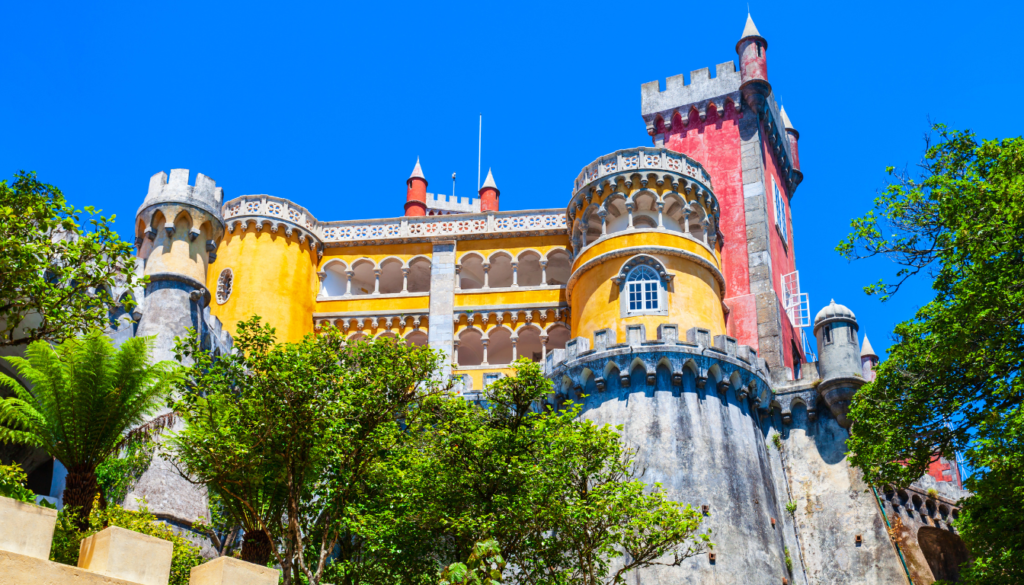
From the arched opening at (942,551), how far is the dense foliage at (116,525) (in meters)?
24.3

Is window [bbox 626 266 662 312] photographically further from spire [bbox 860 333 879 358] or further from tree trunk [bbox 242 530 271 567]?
spire [bbox 860 333 879 358]

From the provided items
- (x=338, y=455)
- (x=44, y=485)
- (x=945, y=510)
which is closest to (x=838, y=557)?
(x=945, y=510)

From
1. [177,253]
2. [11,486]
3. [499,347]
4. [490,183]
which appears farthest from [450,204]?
[11,486]

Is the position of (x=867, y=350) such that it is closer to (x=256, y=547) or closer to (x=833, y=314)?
(x=833, y=314)

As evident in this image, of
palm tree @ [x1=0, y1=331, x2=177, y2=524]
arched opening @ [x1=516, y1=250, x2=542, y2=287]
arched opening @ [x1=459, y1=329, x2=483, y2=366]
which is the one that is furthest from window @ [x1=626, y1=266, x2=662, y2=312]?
palm tree @ [x1=0, y1=331, x2=177, y2=524]

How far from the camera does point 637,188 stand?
3947 centimetres

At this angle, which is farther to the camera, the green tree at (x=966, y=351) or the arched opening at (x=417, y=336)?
the arched opening at (x=417, y=336)

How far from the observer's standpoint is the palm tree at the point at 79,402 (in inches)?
833

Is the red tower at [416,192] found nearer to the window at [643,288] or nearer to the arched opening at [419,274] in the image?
the arched opening at [419,274]

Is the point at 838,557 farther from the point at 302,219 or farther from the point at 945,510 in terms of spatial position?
the point at 302,219

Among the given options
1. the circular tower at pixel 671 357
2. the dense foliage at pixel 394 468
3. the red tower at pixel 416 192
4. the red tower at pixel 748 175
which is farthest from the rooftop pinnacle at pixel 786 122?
the dense foliage at pixel 394 468

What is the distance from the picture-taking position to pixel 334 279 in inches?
1837

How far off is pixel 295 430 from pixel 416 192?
3995 centimetres

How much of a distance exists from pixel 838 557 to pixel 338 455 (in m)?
17.9
